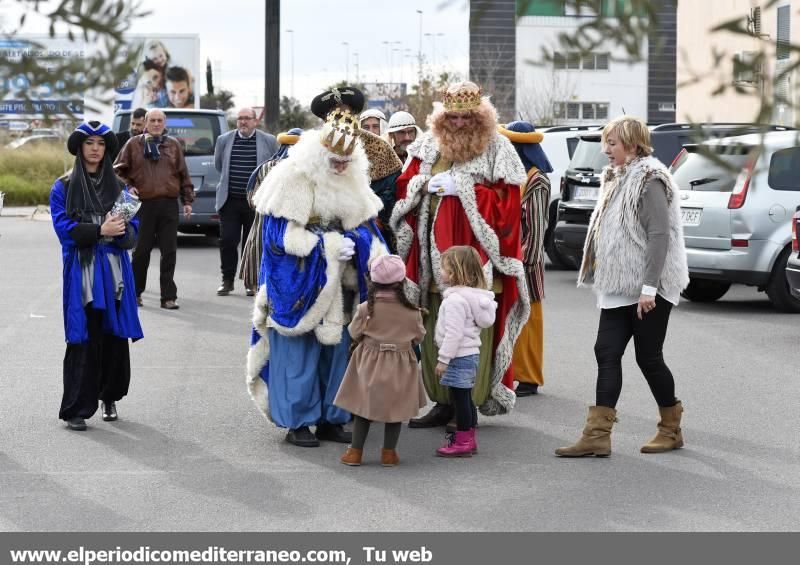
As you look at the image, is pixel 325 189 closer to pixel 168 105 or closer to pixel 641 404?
pixel 641 404

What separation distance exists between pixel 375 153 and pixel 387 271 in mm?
1493

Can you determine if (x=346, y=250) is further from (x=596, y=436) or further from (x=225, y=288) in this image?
(x=225, y=288)

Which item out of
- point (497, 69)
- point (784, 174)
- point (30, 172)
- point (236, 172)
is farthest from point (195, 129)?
point (497, 69)

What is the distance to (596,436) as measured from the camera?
7.55 m

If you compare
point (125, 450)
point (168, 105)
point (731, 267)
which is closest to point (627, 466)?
point (125, 450)

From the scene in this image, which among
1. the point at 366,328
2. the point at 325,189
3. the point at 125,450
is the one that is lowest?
the point at 125,450

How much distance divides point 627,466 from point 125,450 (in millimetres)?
2663

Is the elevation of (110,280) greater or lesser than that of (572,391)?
greater

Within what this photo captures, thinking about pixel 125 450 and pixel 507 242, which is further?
pixel 507 242

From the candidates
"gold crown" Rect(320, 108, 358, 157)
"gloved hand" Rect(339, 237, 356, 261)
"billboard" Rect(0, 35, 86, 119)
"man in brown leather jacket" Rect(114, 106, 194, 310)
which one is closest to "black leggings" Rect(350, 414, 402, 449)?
Answer: "gloved hand" Rect(339, 237, 356, 261)

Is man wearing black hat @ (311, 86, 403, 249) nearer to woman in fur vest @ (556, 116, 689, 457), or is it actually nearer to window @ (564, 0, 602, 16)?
woman in fur vest @ (556, 116, 689, 457)

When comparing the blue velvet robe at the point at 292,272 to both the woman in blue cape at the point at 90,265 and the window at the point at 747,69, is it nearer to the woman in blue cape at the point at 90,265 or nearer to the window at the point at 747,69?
the woman in blue cape at the point at 90,265

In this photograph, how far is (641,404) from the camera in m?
9.21

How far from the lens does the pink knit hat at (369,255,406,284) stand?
7375 mm
